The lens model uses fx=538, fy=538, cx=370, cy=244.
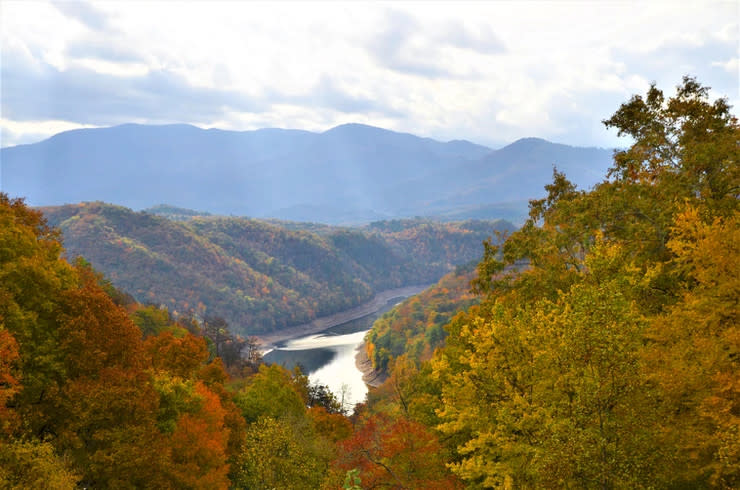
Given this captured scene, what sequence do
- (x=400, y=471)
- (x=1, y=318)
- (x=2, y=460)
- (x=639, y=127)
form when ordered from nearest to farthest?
(x=2, y=460)
(x=1, y=318)
(x=400, y=471)
(x=639, y=127)

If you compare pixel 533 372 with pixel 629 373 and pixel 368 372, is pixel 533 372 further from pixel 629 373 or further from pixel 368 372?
pixel 368 372

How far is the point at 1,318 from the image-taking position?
70.0 feet

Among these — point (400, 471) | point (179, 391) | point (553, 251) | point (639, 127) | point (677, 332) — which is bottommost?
point (400, 471)

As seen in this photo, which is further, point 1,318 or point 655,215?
point 655,215

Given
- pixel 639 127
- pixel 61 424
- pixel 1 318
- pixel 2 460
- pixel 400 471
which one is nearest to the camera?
pixel 2 460

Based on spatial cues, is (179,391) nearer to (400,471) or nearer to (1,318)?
(1,318)

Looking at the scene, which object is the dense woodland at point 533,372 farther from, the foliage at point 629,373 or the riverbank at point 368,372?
the riverbank at point 368,372

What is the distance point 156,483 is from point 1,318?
33.4 ft

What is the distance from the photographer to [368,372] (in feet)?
436

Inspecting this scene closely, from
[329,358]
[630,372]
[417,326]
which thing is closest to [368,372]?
[329,358]

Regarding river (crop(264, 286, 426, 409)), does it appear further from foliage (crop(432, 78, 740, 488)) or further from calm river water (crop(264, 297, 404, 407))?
foliage (crop(432, 78, 740, 488))

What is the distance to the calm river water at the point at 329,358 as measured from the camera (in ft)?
396

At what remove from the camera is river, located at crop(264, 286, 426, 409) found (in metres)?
120

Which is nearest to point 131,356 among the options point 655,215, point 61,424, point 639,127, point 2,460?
point 61,424
